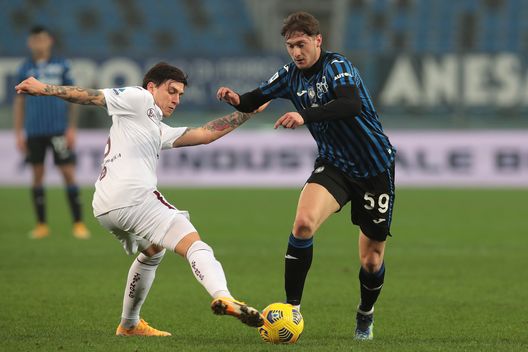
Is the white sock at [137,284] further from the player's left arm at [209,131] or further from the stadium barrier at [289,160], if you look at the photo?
the stadium barrier at [289,160]

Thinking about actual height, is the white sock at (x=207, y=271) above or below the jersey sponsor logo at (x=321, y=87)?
below

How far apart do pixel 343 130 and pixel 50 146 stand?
7465mm

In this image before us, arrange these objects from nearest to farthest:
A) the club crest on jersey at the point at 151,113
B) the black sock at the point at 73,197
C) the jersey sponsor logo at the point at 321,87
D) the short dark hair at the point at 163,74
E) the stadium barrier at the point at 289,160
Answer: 1. the club crest on jersey at the point at 151,113
2. the short dark hair at the point at 163,74
3. the jersey sponsor logo at the point at 321,87
4. the black sock at the point at 73,197
5. the stadium barrier at the point at 289,160

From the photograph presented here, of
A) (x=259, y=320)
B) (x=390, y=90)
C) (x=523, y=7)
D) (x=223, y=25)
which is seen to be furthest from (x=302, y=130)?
(x=259, y=320)

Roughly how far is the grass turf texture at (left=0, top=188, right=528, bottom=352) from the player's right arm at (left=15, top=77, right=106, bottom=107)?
1469mm

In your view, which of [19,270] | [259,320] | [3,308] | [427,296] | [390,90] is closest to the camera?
[259,320]

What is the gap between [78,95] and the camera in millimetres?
6285

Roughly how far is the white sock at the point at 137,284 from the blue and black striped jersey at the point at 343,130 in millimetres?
1328

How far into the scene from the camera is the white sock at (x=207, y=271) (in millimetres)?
5926

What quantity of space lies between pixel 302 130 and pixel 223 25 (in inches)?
376

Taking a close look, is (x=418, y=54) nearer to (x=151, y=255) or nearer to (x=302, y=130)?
(x=302, y=130)

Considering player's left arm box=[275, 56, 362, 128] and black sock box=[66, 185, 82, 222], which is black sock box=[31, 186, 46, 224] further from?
player's left arm box=[275, 56, 362, 128]

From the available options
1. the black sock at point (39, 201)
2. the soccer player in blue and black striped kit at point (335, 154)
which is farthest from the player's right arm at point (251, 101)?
the black sock at point (39, 201)

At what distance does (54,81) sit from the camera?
42.5 ft
